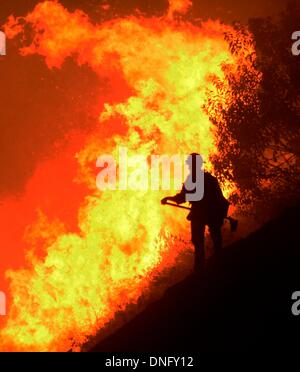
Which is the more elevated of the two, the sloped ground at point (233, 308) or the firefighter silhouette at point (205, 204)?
the firefighter silhouette at point (205, 204)

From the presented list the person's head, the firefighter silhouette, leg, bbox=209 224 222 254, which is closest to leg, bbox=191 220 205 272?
the firefighter silhouette

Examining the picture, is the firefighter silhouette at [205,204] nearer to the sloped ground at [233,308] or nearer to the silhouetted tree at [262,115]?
the sloped ground at [233,308]

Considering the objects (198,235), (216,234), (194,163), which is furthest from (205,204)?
(194,163)

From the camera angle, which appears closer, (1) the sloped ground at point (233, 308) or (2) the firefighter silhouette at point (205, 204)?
(1) the sloped ground at point (233, 308)

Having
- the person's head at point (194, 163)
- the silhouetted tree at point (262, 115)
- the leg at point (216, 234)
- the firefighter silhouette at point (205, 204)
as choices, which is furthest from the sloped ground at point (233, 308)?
the silhouetted tree at point (262, 115)

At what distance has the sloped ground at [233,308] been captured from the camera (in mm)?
8148

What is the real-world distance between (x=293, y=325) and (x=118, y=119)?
23905mm

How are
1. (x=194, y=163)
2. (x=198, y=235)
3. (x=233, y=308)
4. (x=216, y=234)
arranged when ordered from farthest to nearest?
1. (x=216, y=234)
2. (x=198, y=235)
3. (x=194, y=163)
4. (x=233, y=308)

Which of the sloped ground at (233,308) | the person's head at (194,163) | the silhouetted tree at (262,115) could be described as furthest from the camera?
the silhouetted tree at (262,115)

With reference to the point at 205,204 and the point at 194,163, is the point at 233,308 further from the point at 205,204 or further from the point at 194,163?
the point at 194,163

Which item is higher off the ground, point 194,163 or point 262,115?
point 262,115

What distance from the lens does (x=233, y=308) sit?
9289 millimetres

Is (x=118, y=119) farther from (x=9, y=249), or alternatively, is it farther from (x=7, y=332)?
(x=9, y=249)
